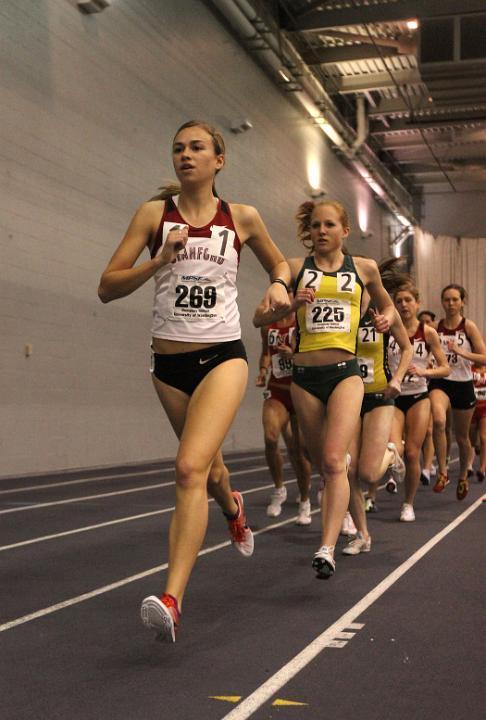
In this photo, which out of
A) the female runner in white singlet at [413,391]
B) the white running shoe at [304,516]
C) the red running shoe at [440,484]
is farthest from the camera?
the red running shoe at [440,484]

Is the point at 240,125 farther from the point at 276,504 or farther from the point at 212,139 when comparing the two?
the point at 212,139

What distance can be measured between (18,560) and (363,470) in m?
2.26

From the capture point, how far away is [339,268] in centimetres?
589

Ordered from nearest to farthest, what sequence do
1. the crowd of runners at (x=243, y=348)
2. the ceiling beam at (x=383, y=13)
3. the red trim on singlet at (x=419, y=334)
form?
the crowd of runners at (x=243, y=348), the red trim on singlet at (x=419, y=334), the ceiling beam at (x=383, y=13)

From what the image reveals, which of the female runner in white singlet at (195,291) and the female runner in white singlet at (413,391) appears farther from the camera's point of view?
the female runner in white singlet at (413,391)

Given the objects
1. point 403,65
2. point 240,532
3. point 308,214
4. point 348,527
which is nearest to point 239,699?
point 240,532

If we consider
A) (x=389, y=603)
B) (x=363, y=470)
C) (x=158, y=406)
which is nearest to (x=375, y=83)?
(x=158, y=406)

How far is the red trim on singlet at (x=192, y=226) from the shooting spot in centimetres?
428

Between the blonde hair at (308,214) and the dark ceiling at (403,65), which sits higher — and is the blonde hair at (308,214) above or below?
below

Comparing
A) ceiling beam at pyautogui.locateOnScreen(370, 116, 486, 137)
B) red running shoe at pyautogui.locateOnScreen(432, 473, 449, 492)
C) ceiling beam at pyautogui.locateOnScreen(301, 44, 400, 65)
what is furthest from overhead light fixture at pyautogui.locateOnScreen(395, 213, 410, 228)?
red running shoe at pyautogui.locateOnScreen(432, 473, 449, 492)

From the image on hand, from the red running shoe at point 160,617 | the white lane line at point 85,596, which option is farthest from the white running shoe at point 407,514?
the red running shoe at point 160,617

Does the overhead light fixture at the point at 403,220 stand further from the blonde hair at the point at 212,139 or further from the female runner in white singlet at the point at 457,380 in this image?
the blonde hair at the point at 212,139

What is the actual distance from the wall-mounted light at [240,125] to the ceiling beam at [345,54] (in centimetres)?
358

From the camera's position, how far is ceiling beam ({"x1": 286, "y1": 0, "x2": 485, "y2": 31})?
60.3ft
